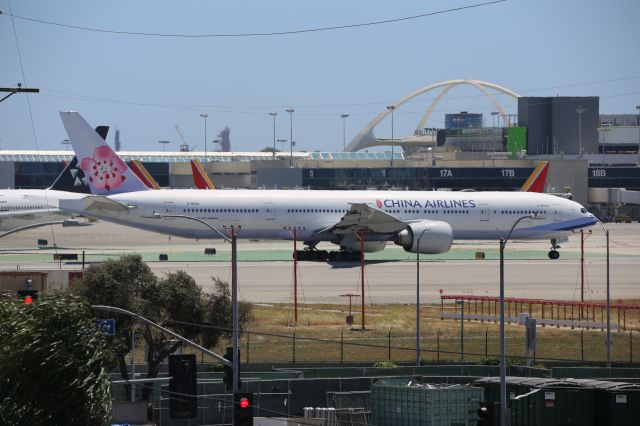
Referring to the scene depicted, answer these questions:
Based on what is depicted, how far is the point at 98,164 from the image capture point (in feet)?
214

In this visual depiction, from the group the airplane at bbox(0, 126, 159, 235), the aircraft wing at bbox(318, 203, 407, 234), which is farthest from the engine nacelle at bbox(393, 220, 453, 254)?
the airplane at bbox(0, 126, 159, 235)

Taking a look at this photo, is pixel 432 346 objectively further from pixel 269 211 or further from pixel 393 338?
pixel 269 211

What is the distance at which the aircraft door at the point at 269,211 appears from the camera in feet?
214

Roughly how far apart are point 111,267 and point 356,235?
29.9 m

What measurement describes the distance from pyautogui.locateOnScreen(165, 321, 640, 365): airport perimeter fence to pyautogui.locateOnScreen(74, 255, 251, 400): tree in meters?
0.54

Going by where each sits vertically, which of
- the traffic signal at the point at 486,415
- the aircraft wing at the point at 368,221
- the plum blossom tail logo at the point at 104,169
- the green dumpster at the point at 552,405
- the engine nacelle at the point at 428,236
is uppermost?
the plum blossom tail logo at the point at 104,169

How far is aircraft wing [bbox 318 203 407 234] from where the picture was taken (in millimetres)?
62344

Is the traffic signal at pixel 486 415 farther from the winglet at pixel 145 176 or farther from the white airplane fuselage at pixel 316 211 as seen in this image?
the winglet at pixel 145 176

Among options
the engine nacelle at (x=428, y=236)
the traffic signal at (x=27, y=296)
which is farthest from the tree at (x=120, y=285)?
the engine nacelle at (x=428, y=236)

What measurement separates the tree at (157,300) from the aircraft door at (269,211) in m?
28.3

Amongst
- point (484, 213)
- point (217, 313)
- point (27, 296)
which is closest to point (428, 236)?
point (484, 213)

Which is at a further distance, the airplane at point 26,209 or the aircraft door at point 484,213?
the airplane at point 26,209

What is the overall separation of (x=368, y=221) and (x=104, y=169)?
14.7 meters

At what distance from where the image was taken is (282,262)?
65688 mm
